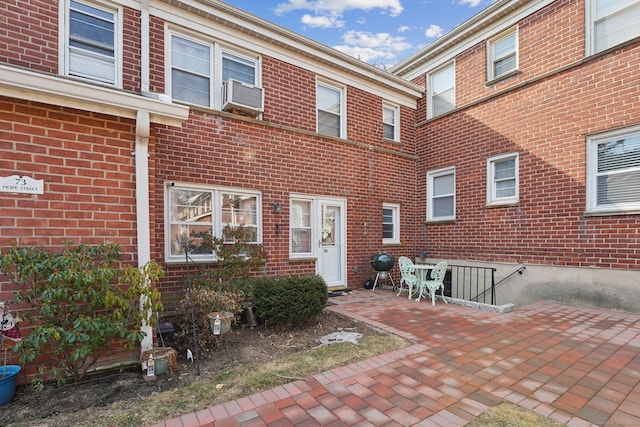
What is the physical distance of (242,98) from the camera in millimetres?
6484

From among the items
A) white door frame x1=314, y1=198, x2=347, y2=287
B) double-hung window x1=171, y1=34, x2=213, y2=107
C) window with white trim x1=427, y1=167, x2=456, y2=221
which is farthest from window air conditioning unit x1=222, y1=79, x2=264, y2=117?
window with white trim x1=427, y1=167, x2=456, y2=221

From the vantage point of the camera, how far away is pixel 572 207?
6.60 meters

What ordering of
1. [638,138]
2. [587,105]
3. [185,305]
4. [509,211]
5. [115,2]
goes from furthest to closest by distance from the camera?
[509,211] → [587,105] → [638,138] → [115,2] → [185,305]

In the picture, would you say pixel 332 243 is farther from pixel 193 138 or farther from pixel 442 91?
pixel 442 91

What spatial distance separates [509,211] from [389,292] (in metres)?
3.62

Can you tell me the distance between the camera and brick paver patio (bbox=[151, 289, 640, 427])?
2.53m

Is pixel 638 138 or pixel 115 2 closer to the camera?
pixel 115 2

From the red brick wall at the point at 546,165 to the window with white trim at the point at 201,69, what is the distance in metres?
6.35

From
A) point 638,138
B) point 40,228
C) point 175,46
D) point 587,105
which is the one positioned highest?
point 175,46

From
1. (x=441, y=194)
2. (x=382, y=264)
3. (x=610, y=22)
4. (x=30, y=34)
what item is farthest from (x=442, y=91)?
(x=30, y=34)

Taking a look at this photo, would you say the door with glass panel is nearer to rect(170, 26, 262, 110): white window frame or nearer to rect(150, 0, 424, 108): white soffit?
rect(170, 26, 262, 110): white window frame

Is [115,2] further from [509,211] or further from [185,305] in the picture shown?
[509,211]

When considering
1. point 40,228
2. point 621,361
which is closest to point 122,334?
point 40,228

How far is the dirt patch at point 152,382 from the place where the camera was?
8.67ft
